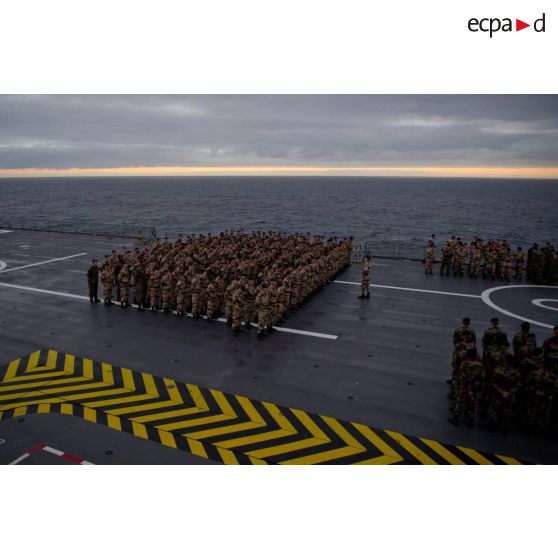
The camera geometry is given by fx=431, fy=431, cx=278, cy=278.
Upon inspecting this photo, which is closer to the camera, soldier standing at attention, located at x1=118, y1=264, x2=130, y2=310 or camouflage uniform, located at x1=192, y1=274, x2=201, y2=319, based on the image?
camouflage uniform, located at x1=192, y1=274, x2=201, y2=319

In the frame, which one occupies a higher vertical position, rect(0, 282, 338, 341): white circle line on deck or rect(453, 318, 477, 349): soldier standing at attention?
rect(453, 318, 477, 349): soldier standing at attention

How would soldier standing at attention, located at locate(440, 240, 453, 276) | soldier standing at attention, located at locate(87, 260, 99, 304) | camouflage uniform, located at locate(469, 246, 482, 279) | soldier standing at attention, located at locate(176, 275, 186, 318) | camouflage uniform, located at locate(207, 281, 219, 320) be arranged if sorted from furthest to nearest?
soldier standing at attention, located at locate(440, 240, 453, 276)
camouflage uniform, located at locate(469, 246, 482, 279)
soldier standing at attention, located at locate(87, 260, 99, 304)
soldier standing at attention, located at locate(176, 275, 186, 318)
camouflage uniform, located at locate(207, 281, 219, 320)

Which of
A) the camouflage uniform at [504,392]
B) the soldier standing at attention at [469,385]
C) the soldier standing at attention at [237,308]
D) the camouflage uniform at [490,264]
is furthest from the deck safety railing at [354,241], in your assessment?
the camouflage uniform at [504,392]

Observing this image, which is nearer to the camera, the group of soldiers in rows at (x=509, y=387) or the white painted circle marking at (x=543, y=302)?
the group of soldiers in rows at (x=509, y=387)

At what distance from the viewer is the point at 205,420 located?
10359 millimetres

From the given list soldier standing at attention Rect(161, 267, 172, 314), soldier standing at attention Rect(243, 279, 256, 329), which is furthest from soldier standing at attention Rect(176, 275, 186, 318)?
soldier standing at attention Rect(243, 279, 256, 329)

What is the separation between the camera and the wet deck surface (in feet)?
31.9

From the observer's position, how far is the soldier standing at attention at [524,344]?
423 inches

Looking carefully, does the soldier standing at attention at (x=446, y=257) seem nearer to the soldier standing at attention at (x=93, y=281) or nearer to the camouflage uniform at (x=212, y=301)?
the camouflage uniform at (x=212, y=301)

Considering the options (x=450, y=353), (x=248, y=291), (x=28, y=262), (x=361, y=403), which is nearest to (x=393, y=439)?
(x=361, y=403)

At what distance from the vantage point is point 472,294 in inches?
872

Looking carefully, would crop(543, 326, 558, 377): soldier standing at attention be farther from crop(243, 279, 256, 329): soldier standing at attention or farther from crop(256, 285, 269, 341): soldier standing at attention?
crop(243, 279, 256, 329): soldier standing at attention

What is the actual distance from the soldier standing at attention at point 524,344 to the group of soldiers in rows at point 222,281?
8065 mm

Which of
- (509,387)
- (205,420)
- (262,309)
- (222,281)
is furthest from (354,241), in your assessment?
(205,420)
